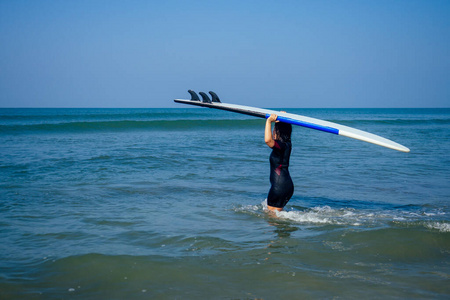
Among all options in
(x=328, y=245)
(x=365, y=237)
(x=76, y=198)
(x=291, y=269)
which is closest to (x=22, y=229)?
(x=76, y=198)

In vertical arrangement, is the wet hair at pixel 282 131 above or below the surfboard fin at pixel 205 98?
below

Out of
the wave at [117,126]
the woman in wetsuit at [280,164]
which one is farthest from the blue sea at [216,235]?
the wave at [117,126]

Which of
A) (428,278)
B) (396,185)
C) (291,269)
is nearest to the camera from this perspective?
(428,278)

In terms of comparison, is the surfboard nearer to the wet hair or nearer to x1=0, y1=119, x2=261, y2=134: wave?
the wet hair

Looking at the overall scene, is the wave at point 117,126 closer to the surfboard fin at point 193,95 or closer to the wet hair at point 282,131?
the surfboard fin at point 193,95

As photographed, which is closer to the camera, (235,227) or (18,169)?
(235,227)

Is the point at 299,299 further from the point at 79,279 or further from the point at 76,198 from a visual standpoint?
the point at 76,198

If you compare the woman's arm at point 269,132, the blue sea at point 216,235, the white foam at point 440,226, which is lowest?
the blue sea at point 216,235

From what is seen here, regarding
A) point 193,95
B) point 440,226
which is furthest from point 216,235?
point 440,226

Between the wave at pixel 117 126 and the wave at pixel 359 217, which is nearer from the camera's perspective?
the wave at pixel 359 217

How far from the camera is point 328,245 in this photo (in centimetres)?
459

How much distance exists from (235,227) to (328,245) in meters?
1.31

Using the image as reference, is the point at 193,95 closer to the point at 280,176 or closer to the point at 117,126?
the point at 280,176

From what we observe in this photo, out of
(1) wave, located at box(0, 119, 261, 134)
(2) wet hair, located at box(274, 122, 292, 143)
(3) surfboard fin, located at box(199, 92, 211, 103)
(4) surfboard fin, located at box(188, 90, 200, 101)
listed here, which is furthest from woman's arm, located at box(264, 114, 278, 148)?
(1) wave, located at box(0, 119, 261, 134)
